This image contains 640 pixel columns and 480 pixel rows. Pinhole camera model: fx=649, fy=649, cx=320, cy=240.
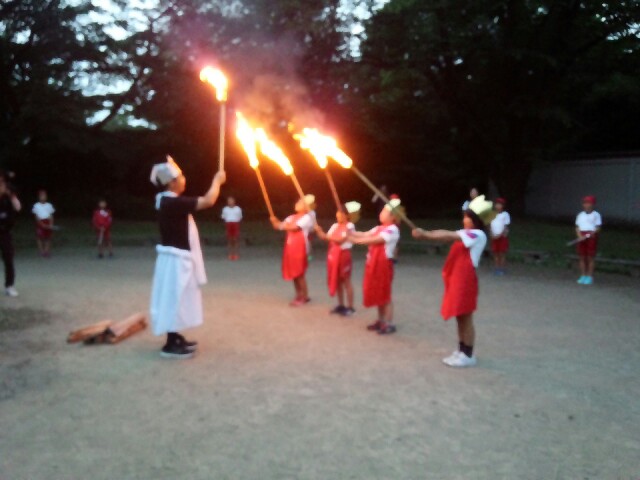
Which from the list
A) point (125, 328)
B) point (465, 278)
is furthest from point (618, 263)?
point (125, 328)

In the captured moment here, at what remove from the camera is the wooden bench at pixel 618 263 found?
46.2ft

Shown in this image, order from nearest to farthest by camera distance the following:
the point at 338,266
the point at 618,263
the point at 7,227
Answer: the point at 338,266, the point at 7,227, the point at 618,263

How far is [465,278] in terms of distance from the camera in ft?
22.3

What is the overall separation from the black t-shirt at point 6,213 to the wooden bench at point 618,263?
38.5 feet

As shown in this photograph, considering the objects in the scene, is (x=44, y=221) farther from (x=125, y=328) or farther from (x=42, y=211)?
(x=125, y=328)

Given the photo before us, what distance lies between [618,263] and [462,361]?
927 cm

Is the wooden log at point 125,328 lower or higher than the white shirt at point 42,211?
lower

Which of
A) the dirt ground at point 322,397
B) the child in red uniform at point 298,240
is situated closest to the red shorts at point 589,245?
the dirt ground at point 322,397

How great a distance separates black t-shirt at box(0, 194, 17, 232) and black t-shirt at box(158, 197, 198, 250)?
5.11 meters

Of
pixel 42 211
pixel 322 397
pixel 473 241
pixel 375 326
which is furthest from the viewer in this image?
pixel 42 211

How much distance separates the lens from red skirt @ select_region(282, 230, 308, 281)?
1005 cm

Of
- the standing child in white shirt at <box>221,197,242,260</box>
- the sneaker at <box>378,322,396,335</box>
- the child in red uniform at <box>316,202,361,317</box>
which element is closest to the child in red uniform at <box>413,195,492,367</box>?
the sneaker at <box>378,322,396,335</box>

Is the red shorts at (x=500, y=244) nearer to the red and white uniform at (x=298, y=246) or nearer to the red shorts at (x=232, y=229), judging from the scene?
the red and white uniform at (x=298, y=246)

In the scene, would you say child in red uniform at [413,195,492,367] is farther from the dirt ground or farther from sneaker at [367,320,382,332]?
sneaker at [367,320,382,332]
